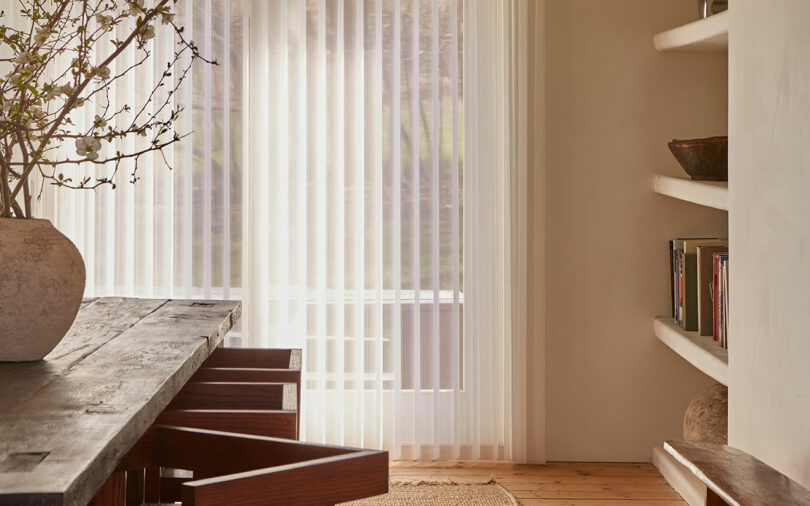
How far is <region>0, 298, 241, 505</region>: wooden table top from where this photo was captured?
1.15m

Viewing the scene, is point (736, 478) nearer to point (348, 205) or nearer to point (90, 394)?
point (90, 394)

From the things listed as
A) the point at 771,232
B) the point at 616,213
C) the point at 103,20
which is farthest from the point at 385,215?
the point at 103,20

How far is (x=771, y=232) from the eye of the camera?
7.47ft

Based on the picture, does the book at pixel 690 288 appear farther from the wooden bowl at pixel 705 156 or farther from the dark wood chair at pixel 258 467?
the dark wood chair at pixel 258 467

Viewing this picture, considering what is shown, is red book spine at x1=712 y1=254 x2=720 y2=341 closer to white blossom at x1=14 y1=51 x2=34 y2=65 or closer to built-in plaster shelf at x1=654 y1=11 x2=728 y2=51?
built-in plaster shelf at x1=654 y1=11 x2=728 y2=51

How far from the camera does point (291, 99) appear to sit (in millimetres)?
3943

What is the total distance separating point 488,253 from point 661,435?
110 cm

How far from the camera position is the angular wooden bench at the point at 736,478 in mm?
1816

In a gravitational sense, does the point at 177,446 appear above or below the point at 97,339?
below

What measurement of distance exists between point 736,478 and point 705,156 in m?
1.70

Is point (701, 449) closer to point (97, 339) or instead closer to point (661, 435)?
point (97, 339)

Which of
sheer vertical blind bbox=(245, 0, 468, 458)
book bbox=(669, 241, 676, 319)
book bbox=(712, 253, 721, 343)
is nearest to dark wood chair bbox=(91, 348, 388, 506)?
sheer vertical blind bbox=(245, 0, 468, 458)

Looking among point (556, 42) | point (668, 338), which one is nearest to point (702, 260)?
point (668, 338)

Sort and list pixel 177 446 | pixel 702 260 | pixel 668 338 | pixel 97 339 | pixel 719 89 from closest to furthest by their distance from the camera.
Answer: pixel 177 446 < pixel 97 339 < pixel 702 260 < pixel 668 338 < pixel 719 89
